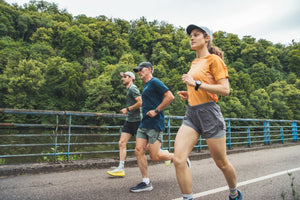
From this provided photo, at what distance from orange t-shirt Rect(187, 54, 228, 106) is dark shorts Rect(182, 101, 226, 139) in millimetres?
69

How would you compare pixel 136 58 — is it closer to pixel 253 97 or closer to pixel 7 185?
pixel 253 97

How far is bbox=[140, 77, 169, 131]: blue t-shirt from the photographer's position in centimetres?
354

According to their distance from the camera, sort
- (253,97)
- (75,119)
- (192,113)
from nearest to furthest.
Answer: (192,113) → (75,119) → (253,97)

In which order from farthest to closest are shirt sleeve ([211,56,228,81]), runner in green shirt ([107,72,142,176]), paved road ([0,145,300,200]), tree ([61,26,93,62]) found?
tree ([61,26,93,62]), runner in green shirt ([107,72,142,176]), paved road ([0,145,300,200]), shirt sleeve ([211,56,228,81])

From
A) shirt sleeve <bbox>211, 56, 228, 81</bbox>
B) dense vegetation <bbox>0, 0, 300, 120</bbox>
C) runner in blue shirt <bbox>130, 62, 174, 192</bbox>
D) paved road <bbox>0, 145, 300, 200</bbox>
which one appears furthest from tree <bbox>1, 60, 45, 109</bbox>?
shirt sleeve <bbox>211, 56, 228, 81</bbox>

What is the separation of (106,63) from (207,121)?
2842 inches

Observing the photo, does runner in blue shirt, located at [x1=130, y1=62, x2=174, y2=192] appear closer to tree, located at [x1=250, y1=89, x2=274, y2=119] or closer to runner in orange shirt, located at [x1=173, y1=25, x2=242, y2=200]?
runner in orange shirt, located at [x1=173, y1=25, x2=242, y2=200]

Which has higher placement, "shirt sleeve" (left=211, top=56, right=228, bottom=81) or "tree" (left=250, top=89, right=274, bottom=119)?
"tree" (left=250, top=89, right=274, bottom=119)

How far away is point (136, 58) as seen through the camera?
7775 cm

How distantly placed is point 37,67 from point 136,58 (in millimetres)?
36687

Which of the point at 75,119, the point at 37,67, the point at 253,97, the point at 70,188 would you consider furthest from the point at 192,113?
the point at 253,97

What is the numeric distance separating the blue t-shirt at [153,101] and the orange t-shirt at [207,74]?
3.53ft

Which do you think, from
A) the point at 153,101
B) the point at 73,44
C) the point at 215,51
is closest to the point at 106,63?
the point at 73,44

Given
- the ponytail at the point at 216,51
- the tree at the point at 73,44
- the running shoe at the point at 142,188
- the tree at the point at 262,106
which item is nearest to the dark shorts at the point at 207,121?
the ponytail at the point at 216,51
